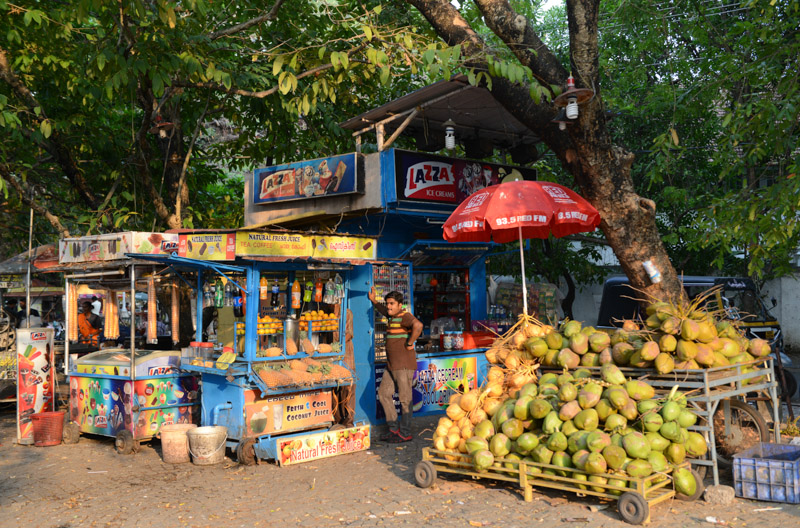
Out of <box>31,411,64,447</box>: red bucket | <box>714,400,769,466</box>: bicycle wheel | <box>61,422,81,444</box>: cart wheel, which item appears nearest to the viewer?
<box>714,400,769,466</box>: bicycle wheel

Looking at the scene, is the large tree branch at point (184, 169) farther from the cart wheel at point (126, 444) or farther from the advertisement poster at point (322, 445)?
the advertisement poster at point (322, 445)

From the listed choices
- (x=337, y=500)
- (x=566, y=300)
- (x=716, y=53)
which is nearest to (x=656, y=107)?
(x=716, y=53)

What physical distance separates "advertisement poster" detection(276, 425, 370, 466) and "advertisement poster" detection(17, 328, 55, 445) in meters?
3.98

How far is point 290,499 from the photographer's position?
21.3 feet

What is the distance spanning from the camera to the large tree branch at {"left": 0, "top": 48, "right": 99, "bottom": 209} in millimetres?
11594

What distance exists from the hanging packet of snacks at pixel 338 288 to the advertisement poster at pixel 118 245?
203 centimetres

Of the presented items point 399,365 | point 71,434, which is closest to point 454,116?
point 399,365

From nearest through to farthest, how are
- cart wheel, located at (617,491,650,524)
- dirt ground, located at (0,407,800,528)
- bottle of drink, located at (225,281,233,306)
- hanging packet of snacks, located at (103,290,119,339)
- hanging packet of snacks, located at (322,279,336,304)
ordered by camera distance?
cart wheel, located at (617,491,650,524), dirt ground, located at (0,407,800,528), bottle of drink, located at (225,281,233,306), hanging packet of snacks, located at (322,279,336,304), hanging packet of snacks, located at (103,290,119,339)

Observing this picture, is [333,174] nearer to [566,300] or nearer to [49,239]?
[566,300]

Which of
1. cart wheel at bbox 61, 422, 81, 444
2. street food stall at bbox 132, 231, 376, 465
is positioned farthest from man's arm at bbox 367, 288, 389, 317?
cart wheel at bbox 61, 422, 81, 444

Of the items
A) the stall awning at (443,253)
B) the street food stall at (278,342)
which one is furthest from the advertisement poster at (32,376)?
the stall awning at (443,253)

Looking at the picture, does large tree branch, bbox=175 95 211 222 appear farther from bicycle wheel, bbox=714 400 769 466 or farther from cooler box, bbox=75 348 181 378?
bicycle wheel, bbox=714 400 769 466

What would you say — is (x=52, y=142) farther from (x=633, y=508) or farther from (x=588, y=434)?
(x=633, y=508)

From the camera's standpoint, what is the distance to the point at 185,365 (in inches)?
344
